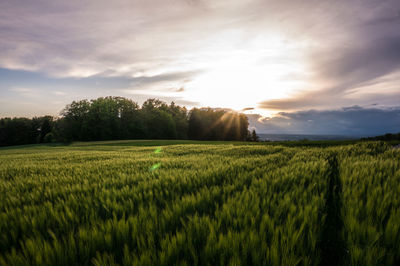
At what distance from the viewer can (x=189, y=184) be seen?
2.47 metres

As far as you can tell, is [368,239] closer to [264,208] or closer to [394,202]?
[264,208]

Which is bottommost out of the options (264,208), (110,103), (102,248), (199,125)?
(102,248)

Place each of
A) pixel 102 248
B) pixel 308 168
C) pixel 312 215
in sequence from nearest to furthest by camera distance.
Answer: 1. pixel 102 248
2. pixel 312 215
3. pixel 308 168

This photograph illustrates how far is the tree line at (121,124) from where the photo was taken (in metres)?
67.6

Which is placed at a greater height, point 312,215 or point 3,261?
point 312,215

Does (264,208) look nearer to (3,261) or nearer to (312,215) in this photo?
(312,215)

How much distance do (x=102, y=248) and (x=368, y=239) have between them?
1.74 meters

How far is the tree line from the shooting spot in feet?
222

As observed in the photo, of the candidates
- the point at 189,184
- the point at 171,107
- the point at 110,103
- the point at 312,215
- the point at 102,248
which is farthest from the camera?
the point at 171,107

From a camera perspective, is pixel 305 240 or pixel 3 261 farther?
pixel 305 240

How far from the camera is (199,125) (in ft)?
309

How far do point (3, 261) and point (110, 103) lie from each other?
83.8 meters

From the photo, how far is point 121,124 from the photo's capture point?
73438 mm

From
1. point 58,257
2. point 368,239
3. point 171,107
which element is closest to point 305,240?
point 368,239
